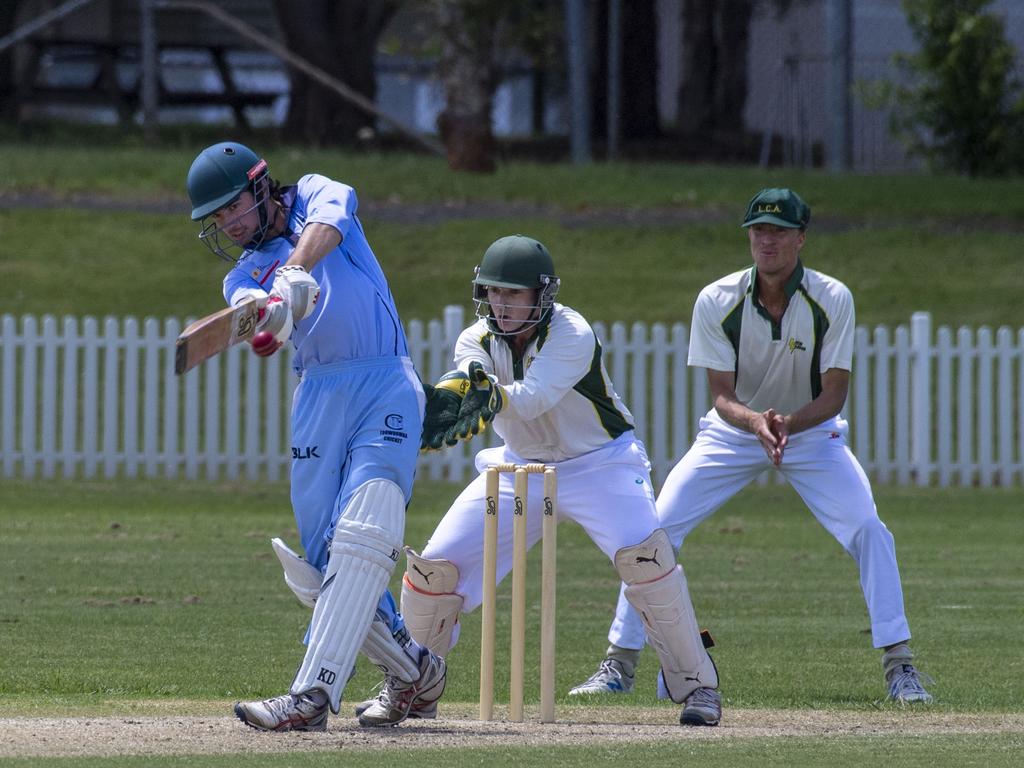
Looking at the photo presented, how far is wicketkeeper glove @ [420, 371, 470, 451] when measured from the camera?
262 inches

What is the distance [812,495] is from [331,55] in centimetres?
2129

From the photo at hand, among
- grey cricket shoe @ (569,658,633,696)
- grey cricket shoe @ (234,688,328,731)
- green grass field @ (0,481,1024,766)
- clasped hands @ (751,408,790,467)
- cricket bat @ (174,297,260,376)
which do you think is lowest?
green grass field @ (0,481,1024,766)

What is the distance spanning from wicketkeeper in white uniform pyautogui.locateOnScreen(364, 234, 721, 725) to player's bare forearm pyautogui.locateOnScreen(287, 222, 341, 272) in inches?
26.7

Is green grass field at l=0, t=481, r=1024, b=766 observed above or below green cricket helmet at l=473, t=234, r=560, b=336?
below

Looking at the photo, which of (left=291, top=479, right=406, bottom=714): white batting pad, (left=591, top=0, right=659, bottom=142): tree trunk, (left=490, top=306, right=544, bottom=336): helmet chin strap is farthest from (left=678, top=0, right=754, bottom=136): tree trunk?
(left=291, top=479, right=406, bottom=714): white batting pad

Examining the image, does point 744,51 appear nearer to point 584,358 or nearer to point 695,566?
point 695,566

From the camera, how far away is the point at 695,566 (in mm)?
12055

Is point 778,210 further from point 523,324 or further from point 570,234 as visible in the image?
point 570,234

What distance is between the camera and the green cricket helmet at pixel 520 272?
22.4 feet

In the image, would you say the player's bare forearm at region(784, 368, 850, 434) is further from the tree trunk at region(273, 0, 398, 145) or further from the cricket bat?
the tree trunk at region(273, 0, 398, 145)

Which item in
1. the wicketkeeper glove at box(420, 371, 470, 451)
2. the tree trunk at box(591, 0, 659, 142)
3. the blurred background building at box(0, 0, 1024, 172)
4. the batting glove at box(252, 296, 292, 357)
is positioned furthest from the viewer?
the tree trunk at box(591, 0, 659, 142)

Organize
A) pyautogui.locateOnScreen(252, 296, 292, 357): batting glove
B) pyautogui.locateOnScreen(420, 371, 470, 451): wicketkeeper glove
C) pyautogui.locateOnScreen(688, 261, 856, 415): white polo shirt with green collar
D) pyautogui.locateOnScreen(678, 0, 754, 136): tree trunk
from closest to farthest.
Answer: pyautogui.locateOnScreen(252, 296, 292, 357): batting glove → pyautogui.locateOnScreen(420, 371, 470, 451): wicketkeeper glove → pyautogui.locateOnScreen(688, 261, 856, 415): white polo shirt with green collar → pyautogui.locateOnScreen(678, 0, 754, 136): tree trunk

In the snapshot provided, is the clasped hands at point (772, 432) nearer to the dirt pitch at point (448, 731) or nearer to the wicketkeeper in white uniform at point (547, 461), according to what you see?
the wicketkeeper in white uniform at point (547, 461)

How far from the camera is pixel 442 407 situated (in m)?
6.66
